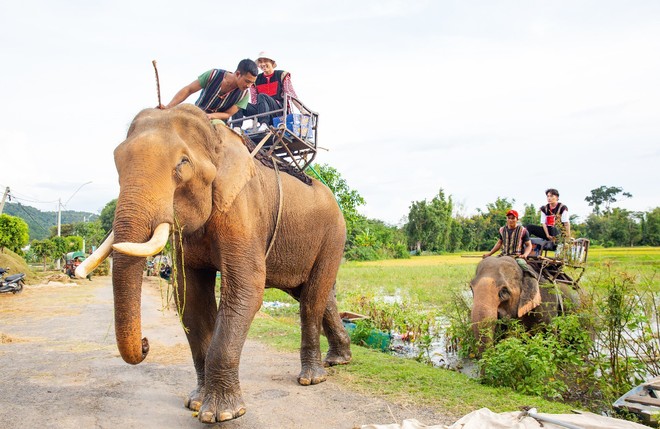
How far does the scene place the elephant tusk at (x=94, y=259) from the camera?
3065 mm

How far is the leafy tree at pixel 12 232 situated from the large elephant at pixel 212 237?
25398 millimetres

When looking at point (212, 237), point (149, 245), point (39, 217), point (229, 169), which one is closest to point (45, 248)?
point (212, 237)

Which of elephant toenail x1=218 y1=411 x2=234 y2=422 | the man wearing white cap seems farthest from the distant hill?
elephant toenail x1=218 y1=411 x2=234 y2=422

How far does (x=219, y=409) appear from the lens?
4.05m

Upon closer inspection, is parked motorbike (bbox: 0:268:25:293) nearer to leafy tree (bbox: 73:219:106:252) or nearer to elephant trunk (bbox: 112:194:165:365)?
elephant trunk (bbox: 112:194:165:365)

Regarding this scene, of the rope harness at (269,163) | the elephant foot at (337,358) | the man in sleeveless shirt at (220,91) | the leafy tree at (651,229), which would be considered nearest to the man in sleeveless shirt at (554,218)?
the elephant foot at (337,358)

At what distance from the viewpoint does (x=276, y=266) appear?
17.6ft

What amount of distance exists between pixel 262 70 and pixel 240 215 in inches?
136

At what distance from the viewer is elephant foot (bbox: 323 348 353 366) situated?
21.6ft

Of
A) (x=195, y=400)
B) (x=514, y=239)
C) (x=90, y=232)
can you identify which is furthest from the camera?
(x=90, y=232)

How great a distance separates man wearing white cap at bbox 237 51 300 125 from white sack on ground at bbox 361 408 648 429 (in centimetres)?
383

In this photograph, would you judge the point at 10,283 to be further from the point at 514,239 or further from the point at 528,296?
the point at 528,296

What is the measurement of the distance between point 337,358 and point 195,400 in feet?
7.69

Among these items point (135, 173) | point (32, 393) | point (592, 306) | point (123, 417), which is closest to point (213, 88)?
point (135, 173)
